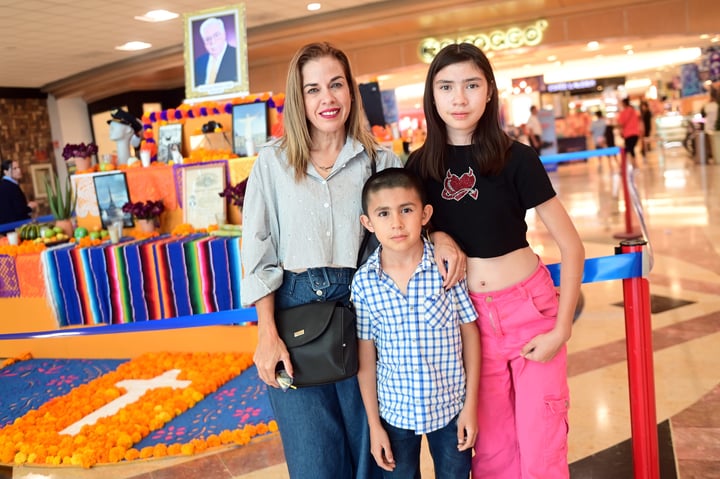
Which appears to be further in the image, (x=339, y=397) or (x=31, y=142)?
(x=31, y=142)

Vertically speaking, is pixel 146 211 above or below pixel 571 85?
below

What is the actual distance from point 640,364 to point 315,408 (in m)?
1.08

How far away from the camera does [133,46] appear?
12.7 meters

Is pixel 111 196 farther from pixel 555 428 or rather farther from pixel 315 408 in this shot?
pixel 555 428

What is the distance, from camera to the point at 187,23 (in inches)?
217

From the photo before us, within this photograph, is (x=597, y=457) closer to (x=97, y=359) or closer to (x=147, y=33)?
(x=97, y=359)

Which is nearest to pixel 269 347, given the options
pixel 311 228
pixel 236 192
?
pixel 311 228

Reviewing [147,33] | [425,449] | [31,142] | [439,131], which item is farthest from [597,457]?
[31,142]

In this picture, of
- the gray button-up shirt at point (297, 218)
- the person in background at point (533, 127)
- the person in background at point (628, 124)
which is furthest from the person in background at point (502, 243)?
the person in background at point (533, 127)

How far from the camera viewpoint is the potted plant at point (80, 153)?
19.2ft

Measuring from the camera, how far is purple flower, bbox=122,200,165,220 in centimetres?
521

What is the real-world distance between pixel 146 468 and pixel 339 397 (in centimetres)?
169

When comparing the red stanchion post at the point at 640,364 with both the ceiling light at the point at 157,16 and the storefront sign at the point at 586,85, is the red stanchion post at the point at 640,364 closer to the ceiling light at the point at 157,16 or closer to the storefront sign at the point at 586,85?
the ceiling light at the point at 157,16

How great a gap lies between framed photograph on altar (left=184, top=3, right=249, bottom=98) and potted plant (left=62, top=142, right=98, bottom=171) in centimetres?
118
